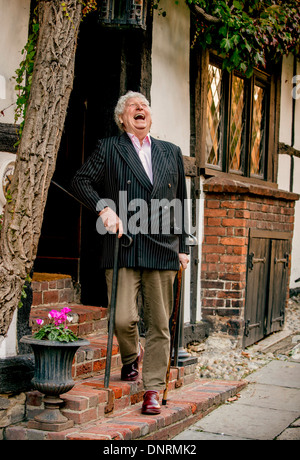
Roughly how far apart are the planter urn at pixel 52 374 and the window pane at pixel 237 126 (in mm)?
4023

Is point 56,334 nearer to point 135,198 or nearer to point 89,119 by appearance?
point 135,198

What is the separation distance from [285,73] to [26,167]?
5.93 meters

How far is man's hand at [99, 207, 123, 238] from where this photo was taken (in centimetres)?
366

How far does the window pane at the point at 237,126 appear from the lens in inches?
274

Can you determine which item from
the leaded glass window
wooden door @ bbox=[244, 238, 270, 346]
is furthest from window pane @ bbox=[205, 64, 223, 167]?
wooden door @ bbox=[244, 238, 270, 346]

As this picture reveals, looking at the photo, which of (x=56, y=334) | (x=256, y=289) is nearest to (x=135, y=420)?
(x=56, y=334)

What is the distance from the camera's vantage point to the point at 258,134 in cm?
775

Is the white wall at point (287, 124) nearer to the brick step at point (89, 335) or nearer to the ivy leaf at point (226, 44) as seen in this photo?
the ivy leaf at point (226, 44)

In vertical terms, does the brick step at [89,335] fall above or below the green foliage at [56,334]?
below

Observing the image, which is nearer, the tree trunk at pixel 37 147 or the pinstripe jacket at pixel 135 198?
the tree trunk at pixel 37 147

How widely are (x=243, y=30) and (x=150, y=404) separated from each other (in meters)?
3.35

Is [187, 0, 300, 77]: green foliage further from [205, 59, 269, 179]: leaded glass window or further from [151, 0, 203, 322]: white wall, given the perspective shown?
[205, 59, 269, 179]: leaded glass window

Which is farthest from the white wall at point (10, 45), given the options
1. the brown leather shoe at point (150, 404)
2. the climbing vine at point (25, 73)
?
the brown leather shoe at point (150, 404)

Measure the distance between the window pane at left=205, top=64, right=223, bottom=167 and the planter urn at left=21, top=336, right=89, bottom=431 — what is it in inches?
139
